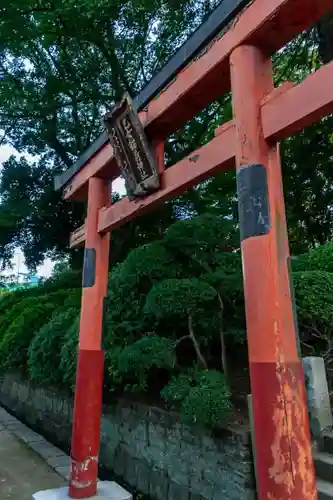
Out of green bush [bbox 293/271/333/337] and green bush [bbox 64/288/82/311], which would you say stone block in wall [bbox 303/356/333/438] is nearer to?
A: green bush [bbox 293/271/333/337]

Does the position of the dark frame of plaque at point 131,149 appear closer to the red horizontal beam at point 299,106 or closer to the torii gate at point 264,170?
the torii gate at point 264,170

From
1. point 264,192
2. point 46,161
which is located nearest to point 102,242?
point 264,192

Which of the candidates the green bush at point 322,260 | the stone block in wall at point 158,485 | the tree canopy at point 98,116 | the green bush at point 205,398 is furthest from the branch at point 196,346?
the tree canopy at point 98,116

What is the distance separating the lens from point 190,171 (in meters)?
2.88

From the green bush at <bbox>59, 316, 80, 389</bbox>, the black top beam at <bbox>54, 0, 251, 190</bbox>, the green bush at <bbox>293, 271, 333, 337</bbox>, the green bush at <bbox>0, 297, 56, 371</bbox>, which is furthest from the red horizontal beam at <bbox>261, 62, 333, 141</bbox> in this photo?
the green bush at <bbox>0, 297, 56, 371</bbox>

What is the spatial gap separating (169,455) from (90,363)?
4.50 ft

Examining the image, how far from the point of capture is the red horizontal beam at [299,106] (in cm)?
198

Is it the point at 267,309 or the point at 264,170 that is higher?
the point at 264,170

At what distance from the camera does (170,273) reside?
451cm

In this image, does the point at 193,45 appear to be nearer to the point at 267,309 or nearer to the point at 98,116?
the point at 267,309

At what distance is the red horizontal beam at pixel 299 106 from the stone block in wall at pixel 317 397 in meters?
2.46

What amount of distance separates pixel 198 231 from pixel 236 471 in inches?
91.0

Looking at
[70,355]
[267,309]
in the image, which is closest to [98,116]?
[70,355]

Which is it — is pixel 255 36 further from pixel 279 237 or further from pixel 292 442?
pixel 292 442
